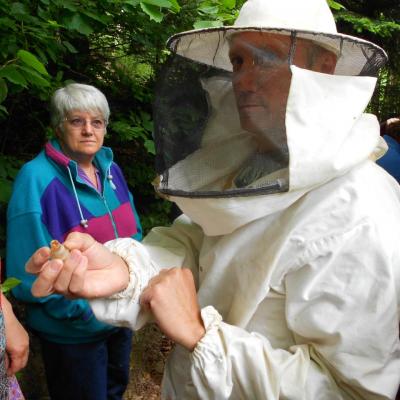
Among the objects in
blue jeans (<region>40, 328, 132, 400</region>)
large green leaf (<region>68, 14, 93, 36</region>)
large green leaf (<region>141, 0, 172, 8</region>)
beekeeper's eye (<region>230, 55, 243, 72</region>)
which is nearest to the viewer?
beekeeper's eye (<region>230, 55, 243, 72</region>)

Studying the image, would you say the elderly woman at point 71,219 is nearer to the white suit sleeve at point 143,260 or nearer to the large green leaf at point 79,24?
the large green leaf at point 79,24

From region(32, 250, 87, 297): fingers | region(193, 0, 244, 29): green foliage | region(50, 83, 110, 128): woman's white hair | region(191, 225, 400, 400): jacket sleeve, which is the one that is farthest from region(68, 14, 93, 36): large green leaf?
region(191, 225, 400, 400): jacket sleeve

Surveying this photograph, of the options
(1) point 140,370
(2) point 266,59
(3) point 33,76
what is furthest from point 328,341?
(1) point 140,370

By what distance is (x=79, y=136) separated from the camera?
107 inches

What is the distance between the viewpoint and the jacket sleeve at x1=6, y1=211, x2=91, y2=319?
232 cm

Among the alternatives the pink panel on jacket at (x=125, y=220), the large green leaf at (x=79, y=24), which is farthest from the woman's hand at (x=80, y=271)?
the large green leaf at (x=79, y=24)

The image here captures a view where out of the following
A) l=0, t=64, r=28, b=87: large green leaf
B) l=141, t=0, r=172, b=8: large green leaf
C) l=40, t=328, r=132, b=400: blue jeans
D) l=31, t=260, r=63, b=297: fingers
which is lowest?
l=40, t=328, r=132, b=400: blue jeans

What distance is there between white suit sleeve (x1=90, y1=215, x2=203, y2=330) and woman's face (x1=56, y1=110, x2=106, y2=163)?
134 cm

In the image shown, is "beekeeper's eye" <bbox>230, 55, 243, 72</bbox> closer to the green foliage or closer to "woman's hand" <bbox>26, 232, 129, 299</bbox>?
"woman's hand" <bbox>26, 232, 129, 299</bbox>

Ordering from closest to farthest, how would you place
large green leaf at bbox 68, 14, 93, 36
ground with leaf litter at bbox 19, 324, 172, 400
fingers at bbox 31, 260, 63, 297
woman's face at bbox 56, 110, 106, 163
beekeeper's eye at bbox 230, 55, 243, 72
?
fingers at bbox 31, 260, 63, 297 → beekeeper's eye at bbox 230, 55, 243, 72 → large green leaf at bbox 68, 14, 93, 36 → woman's face at bbox 56, 110, 106, 163 → ground with leaf litter at bbox 19, 324, 172, 400

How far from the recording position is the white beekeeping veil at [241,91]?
1214 millimetres

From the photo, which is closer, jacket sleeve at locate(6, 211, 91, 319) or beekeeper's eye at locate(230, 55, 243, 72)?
beekeeper's eye at locate(230, 55, 243, 72)

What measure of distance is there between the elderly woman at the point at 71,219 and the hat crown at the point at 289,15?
5.27 feet

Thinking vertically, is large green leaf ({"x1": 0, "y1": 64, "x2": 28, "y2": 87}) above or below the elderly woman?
above
